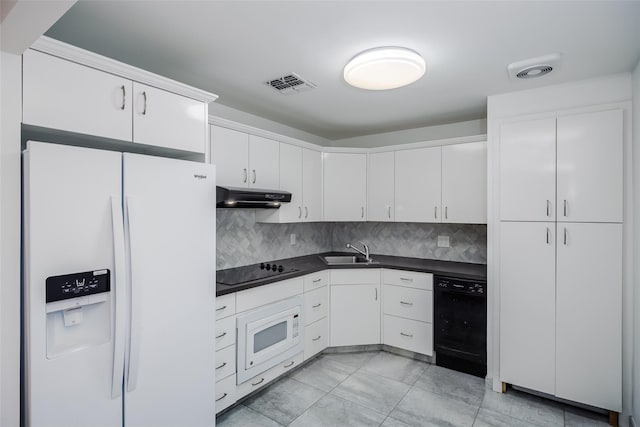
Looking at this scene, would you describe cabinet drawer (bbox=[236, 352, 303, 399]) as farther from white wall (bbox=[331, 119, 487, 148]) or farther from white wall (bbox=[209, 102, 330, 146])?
white wall (bbox=[331, 119, 487, 148])

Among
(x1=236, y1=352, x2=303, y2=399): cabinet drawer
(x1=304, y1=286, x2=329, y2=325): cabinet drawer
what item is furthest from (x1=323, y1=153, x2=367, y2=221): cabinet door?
(x1=236, y1=352, x2=303, y2=399): cabinet drawer

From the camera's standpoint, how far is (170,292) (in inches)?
70.0

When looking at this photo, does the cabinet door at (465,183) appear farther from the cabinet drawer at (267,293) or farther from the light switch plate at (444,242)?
the cabinet drawer at (267,293)

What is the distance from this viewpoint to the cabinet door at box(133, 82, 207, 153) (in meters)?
1.76

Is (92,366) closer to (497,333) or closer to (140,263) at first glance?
(140,263)

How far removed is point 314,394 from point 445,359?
1286 millimetres

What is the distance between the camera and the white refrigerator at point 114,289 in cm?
136

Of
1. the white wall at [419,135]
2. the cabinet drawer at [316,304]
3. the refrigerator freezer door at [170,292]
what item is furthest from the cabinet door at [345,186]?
the refrigerator freezer door at [170,292]

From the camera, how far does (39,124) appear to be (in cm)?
144

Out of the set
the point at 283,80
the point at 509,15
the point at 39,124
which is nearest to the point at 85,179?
the point at 39,124

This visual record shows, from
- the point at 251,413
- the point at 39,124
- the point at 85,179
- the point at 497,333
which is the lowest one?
the point at 251,413

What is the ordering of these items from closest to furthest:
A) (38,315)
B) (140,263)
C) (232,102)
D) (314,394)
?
(38,315) → (140,263) → (314,394) → (232,102)

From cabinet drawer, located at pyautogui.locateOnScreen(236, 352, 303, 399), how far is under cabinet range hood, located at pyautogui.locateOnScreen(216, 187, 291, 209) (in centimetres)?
135

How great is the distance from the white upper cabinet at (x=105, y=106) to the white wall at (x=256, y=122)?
3.33ft
